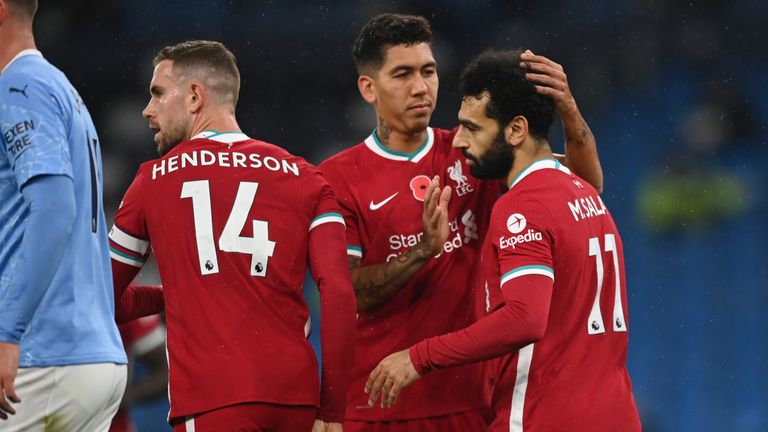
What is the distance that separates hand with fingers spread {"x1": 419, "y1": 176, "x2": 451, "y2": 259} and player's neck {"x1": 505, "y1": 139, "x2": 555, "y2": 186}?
0.82 ft

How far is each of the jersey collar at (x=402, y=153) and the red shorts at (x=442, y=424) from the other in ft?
3.53

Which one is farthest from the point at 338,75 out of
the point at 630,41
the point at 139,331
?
Answer: the point at 139,331

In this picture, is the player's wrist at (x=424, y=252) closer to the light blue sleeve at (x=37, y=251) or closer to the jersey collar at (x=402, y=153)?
the jersey collar at (x=402, y=153)

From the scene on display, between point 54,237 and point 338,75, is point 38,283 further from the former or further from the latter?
point 338,75

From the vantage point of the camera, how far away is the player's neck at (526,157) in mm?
4027

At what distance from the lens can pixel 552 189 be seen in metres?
3.81

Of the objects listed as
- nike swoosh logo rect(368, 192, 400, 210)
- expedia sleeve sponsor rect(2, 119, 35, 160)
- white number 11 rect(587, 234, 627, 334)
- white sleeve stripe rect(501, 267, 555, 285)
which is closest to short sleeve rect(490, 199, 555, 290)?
white sleeve stripe rect(501, 267, 555, 285)

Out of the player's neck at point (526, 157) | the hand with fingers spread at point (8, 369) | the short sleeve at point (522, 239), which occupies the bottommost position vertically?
the hand with fingers spread at point (8, 369)

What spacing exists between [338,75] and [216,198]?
7.31 metres

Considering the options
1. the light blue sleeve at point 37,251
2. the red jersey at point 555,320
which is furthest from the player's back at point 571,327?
the light blue sleeve at point 37,251

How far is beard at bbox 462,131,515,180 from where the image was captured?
4055mm

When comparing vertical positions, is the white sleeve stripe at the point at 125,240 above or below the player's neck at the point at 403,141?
below

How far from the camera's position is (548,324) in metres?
3.76

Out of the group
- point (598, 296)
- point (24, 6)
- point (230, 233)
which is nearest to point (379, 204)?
point (230, 233)
